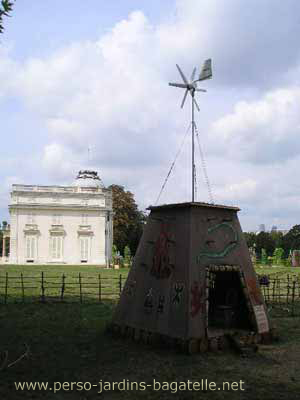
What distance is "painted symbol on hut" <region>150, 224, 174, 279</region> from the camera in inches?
373

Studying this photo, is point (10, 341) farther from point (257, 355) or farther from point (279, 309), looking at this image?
point (279, 309)

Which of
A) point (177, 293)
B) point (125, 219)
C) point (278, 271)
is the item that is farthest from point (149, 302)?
point (125, 219)

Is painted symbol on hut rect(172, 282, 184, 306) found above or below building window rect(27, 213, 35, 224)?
below

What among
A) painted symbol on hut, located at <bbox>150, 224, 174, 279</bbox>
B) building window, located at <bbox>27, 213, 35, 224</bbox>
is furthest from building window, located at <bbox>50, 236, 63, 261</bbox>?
painted symbol on hut, located at <bbox>150, 224, 174, 279</bbox>

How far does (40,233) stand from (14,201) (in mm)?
4659

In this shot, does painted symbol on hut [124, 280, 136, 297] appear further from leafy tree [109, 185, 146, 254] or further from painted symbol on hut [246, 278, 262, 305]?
leafy tree [109, 185, 146, 254]

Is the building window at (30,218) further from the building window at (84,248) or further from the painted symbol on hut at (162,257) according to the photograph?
the painted symbol on hut at (162,257)

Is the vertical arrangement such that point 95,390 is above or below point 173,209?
below

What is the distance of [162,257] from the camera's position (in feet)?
31.7

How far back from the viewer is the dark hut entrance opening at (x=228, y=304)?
9.92 metres

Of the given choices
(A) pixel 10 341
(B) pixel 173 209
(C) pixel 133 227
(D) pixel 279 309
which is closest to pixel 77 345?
(A) pixel 10 341

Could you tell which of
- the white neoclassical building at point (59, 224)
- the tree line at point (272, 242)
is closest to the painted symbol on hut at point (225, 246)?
the white neoclassical building at point (59, 224)

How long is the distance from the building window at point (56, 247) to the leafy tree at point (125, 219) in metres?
9.25

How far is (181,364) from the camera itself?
7746mm
